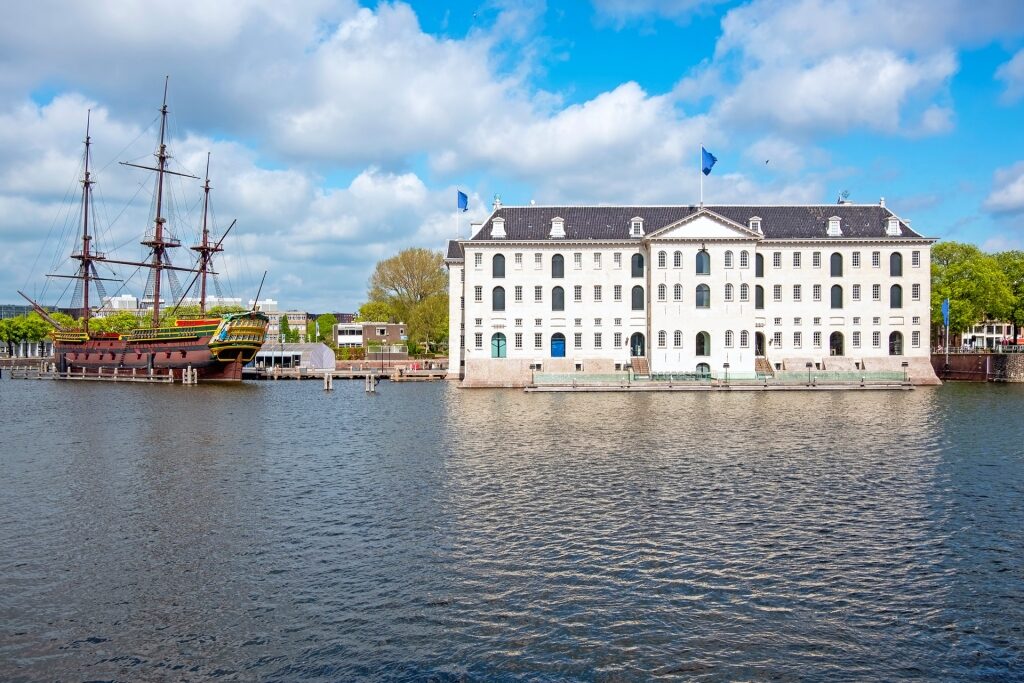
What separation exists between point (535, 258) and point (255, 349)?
37.8m

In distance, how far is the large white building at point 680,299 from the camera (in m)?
73.0

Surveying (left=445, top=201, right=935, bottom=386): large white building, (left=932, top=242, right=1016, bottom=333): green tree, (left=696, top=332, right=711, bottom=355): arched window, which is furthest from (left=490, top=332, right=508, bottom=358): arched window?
(left=932, top=242, right=1016, bottom=333): green tree

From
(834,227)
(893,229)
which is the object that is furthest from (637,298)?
(893,229)

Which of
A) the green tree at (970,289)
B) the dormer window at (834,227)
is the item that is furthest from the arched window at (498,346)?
the green tree at (970,289)

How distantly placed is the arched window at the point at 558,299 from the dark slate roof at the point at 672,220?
5.36 metres

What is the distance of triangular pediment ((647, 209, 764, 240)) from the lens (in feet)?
235

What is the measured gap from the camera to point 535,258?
246ft

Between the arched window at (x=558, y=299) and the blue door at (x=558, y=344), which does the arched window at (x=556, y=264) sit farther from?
the blue door at (x=558, y=344)

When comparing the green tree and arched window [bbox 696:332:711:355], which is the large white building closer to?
arched window [bbox 696:332:711:355]

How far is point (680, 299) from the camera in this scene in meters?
72.9

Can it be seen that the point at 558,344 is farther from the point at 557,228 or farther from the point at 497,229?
the point at 497,229

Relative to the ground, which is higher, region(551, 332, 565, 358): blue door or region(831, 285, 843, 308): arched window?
region(831, 285, 843, 308): arched window

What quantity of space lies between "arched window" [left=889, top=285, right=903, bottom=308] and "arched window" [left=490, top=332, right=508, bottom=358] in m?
39.7

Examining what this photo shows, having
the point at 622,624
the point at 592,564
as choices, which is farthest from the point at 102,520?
the point at 622,624
